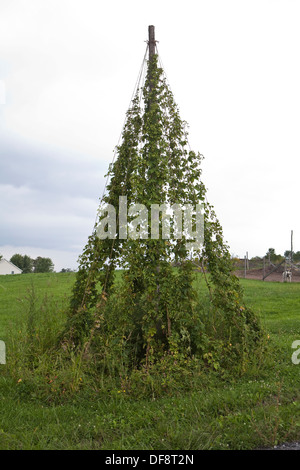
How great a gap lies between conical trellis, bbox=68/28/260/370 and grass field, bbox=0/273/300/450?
698 mm

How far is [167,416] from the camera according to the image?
A: 4242 millimetres

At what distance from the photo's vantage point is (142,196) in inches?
224

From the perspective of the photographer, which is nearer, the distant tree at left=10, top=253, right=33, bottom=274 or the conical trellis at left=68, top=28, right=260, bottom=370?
the conical trellis at left=68, top=28, right=260, bottom=370

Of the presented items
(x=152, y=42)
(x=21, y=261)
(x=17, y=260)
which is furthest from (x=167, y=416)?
(x=17, y=260)

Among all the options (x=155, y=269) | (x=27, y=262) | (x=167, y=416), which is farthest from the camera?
(x=27, y=262)

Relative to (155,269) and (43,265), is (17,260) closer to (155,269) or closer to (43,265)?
(43,265)

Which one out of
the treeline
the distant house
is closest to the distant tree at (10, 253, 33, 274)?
the treeline

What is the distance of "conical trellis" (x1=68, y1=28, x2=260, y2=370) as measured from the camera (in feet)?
18.4

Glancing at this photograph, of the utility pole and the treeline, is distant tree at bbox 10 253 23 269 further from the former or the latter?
the utility pole

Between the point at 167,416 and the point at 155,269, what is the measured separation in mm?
2068

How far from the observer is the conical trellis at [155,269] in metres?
5.62

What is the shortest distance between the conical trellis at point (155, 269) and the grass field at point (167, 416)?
2.29ft

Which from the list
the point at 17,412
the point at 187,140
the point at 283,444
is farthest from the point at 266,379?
the point at 187,140

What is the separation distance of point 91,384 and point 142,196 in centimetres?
251
